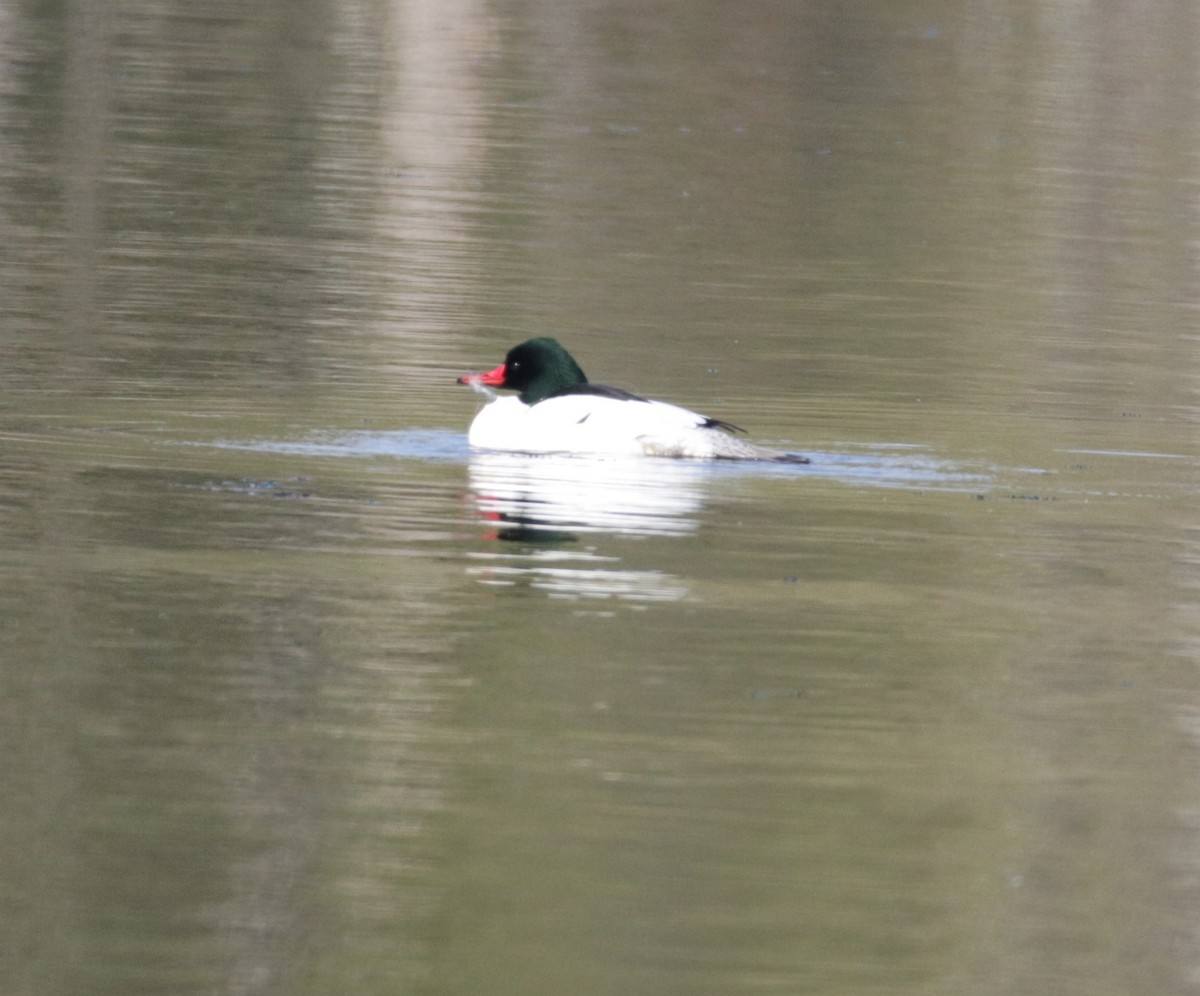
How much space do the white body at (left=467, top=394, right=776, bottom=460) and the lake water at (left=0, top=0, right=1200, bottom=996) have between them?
0.53ft

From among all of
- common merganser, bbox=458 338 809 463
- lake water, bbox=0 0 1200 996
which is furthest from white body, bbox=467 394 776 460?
lake water, bbox=0 0 1200 996

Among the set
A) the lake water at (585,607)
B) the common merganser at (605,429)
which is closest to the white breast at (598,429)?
the common merganser at (605,429)

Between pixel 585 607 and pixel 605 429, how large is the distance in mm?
3718

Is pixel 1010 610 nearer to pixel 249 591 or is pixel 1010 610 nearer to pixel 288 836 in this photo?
pixel 249 591

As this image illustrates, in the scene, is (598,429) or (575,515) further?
(598,429)

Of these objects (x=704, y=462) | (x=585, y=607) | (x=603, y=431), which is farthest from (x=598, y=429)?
(x=585, y=607)

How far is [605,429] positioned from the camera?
45.2 feet

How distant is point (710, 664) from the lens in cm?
935

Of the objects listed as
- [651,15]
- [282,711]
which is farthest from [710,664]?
[651,15]

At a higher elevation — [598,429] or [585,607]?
[598,429]

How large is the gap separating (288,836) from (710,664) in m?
2.35

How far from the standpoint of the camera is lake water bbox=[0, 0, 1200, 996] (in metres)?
6.89

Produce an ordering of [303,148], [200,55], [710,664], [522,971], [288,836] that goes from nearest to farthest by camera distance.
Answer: [522,971] → [288,836] → [710,664] → [303,148] → [200,55]

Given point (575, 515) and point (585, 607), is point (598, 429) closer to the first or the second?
point (575, 515)
